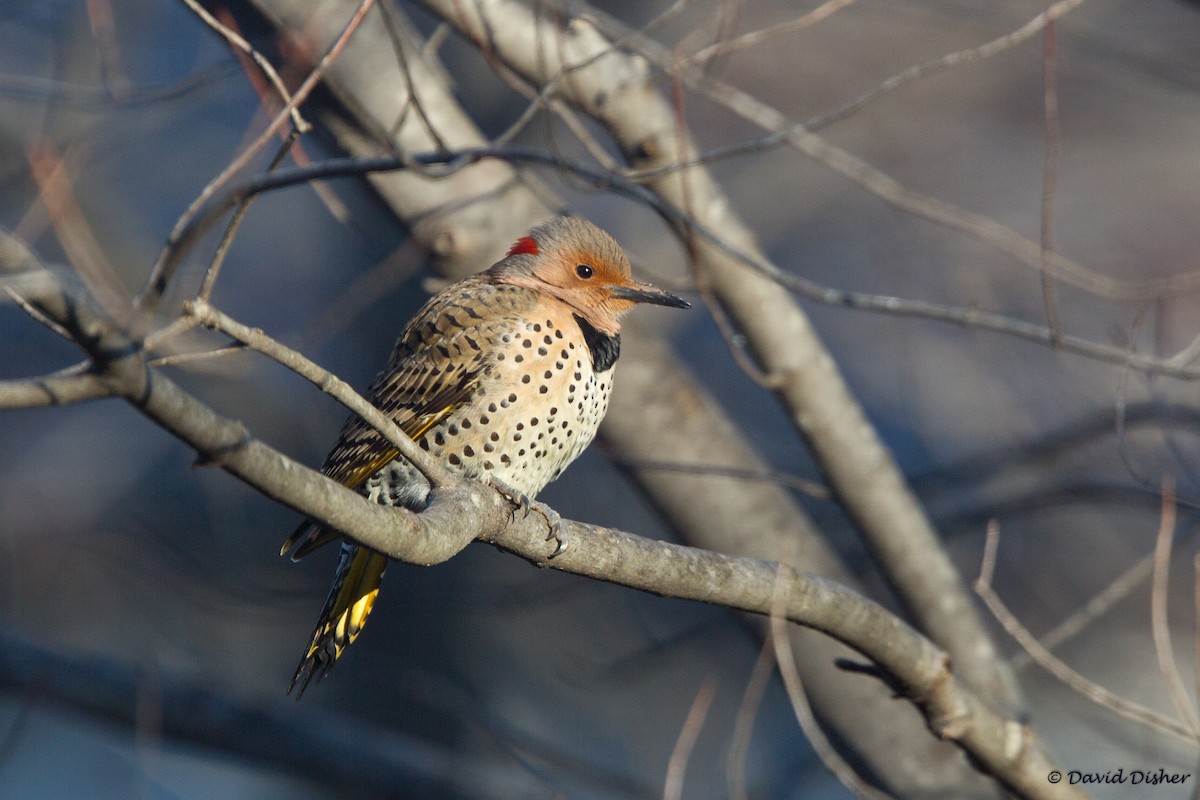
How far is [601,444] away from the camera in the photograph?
5008 millimetres

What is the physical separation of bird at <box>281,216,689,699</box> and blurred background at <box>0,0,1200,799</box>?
0.99 m

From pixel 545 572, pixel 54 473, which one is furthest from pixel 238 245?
pixel 545 572

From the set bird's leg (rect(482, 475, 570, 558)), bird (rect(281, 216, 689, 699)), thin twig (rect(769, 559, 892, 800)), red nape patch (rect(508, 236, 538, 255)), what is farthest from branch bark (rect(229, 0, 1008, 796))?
bird's leg (rect(482, 475, 570, 558))

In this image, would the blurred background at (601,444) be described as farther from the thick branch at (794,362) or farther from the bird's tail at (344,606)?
the bird's tail at (344,606)

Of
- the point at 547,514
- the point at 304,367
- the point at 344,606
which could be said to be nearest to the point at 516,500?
the point at 547,514

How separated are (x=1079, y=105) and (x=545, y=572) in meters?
6.63

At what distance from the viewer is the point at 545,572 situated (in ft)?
22.8

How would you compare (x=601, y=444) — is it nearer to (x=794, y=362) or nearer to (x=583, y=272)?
(x=794, y=362)

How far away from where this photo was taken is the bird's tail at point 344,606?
12.0 ft

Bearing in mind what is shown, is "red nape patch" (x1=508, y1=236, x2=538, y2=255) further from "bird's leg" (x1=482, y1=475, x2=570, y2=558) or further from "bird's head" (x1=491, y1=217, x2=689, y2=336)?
"bird's leg" (x1=482, y1=475, x2=570, y2=558)

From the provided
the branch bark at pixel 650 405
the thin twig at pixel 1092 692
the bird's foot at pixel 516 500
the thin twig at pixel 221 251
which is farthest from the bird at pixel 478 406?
the thin twig at pixel 221 251

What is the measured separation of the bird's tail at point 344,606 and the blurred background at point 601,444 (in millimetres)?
1430

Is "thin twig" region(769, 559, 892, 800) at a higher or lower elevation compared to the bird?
lower

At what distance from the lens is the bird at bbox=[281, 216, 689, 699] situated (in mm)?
3629
